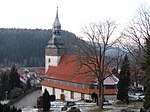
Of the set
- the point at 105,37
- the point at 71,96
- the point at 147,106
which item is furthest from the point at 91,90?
the point at 147,106

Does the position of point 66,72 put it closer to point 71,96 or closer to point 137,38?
point 71,96

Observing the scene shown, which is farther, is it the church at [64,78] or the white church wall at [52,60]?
the white church wall at [52,60]

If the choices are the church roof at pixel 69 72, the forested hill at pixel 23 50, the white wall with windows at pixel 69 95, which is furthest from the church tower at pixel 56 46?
the forested hill at pixel 23 50

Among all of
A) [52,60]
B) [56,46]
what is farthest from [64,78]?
[56,46]

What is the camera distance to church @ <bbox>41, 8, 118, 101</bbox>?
157 ft

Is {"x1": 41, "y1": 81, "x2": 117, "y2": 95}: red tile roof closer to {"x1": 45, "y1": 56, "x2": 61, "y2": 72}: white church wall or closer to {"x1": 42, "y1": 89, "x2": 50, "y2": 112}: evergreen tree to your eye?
{"x1": 45, "y1": 56, "x2": 61, "y2": 72}: white church wall

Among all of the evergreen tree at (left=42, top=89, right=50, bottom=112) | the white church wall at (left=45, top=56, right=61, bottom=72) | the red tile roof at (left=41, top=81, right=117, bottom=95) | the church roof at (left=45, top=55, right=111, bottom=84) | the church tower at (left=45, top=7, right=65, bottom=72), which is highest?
the church tower at (left=45, top=7, right=65, bottom=72)

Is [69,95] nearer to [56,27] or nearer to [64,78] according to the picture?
[64,78]

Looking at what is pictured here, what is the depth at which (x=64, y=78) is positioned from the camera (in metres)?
54.3

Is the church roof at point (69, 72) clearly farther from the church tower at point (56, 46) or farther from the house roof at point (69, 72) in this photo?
the church tower at point (56, 46)

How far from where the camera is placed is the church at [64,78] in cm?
4794

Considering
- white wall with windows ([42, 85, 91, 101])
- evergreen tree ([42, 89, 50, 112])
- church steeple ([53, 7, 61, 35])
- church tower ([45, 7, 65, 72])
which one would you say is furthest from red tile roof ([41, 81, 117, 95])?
evergreen tree ([42, 89, 50, 112])

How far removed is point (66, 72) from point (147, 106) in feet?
96.8

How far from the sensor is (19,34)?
158m
